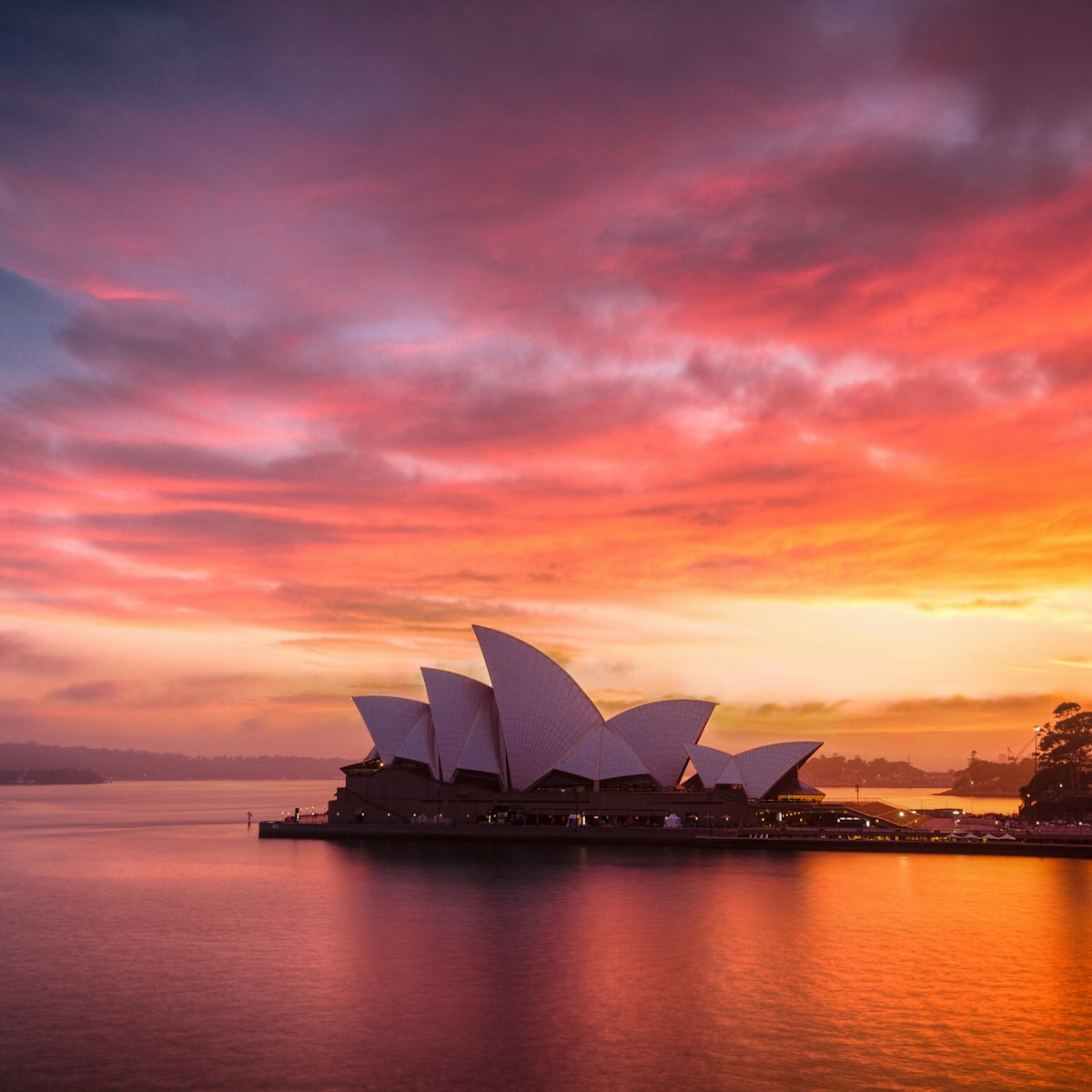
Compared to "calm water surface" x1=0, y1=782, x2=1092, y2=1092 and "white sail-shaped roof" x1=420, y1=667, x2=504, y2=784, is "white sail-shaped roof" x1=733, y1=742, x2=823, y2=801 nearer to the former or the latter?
"white sail-shaped roof" x1=420, y1=667, x2=504, y2=784

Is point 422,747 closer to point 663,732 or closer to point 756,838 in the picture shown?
point 663,732

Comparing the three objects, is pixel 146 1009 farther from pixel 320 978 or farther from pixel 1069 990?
pixel 1069 990

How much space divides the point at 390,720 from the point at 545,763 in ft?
50.7

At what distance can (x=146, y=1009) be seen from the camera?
108 ft

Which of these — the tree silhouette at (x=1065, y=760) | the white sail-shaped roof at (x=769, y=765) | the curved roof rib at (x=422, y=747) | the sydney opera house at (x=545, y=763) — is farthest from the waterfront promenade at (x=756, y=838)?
the tree silhouette at (x=1065, y=760)

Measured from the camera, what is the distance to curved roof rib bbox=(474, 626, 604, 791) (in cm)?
8869

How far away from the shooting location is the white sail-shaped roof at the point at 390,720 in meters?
94.4

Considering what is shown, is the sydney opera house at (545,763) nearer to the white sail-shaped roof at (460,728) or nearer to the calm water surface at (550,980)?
the white sail-shaped roof at (460,728)

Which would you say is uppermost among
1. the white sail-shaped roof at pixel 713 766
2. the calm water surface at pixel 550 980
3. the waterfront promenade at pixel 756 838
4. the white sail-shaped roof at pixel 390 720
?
the white sail-shaped roof at pixel 390 720

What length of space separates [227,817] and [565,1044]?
135 meters

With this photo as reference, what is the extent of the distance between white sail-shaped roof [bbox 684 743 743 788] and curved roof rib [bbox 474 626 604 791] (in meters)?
9.64

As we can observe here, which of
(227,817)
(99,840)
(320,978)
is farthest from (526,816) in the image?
(227,817)

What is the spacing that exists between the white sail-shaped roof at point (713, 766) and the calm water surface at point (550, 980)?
2432cm

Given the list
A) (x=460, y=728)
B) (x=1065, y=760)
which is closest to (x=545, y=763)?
(x=460, y=728)
